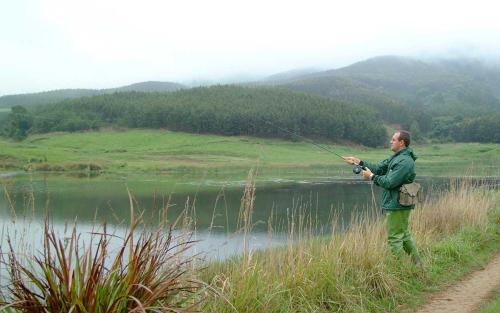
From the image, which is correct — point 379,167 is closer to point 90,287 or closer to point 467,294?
point 467,294

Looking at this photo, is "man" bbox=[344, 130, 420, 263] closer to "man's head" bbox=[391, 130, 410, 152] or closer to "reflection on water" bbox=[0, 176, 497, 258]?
"man's head" bbox=[391, 130, 410, 152]

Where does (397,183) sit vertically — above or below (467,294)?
above

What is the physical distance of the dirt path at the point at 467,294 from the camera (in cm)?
630

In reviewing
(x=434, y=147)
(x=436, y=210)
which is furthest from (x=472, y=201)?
(x=434, y=147)

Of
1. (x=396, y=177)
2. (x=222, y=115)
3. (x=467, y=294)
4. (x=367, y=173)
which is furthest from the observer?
(x=222, y=115)

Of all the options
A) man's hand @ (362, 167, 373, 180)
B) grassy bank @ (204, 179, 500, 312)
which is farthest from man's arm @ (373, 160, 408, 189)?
grassy bank @ (204, 179, 500, 312)

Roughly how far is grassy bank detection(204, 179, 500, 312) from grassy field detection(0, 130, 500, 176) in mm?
33402

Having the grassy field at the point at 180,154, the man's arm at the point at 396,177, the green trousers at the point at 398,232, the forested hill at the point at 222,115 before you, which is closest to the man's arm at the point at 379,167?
the man's arm at the point at 396,177

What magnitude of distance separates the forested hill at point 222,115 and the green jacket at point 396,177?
75.3 metres

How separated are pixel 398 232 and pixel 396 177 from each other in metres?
0.88

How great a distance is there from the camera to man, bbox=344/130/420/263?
279 inches

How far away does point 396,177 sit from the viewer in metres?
7.04

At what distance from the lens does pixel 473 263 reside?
28.4 feet

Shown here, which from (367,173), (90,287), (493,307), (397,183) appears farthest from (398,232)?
(90,287)
